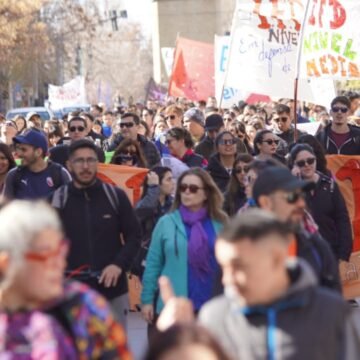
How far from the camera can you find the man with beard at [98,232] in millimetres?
7582

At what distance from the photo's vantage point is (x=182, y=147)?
11789mm

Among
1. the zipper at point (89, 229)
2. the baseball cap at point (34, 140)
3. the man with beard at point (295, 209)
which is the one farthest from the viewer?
the baseball cap at point (34, 140)

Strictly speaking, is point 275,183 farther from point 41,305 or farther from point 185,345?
point 185,345

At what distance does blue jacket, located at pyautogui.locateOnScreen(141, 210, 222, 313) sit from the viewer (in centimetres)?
747

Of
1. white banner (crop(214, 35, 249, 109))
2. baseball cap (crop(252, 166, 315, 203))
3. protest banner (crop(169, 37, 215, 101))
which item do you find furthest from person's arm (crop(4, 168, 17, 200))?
protest banner (crop(169, 37, 215, 101))

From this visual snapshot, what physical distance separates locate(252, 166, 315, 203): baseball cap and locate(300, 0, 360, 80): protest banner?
32.6 ft

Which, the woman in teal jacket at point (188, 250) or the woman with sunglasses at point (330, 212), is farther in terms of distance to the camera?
the woman with sunglasses at point (330, 212)

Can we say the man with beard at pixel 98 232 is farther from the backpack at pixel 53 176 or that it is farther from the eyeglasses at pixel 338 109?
the eyeglasses at pixel 338 109

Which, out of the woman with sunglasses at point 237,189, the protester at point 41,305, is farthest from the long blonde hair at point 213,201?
the protester at point 41,305

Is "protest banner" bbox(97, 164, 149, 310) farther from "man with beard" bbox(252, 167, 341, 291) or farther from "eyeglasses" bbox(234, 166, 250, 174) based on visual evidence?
"man with beard" bbox(252, 167, 341, 291)

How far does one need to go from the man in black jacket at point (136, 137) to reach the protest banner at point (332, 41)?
3.20 m

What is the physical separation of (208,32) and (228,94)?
163 ft

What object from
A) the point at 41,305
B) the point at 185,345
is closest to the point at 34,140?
the point at 41,305

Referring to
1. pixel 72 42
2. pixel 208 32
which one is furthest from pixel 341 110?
pixel 208 32
